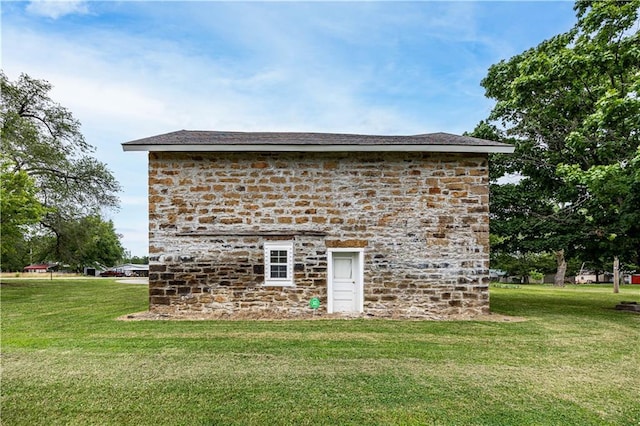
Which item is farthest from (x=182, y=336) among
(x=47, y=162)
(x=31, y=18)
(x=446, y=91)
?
(x=47, y=162)

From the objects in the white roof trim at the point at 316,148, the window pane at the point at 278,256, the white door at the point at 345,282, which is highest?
the white roof trim at the point at 316,148

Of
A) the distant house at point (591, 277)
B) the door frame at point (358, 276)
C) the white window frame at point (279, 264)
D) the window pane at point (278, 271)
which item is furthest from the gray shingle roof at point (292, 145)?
the distant house at point (591, 277)

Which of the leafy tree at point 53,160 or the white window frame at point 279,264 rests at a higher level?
the leafy tree at point 53,160

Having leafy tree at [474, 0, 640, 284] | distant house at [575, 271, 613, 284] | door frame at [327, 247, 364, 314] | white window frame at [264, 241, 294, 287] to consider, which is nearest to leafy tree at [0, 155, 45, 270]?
white window frame at [264, 241, 294, 287]

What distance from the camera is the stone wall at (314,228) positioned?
32.6ft

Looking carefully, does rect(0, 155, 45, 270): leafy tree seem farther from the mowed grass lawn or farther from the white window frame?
→ the white window frame

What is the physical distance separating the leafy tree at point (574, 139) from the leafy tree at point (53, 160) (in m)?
20.8

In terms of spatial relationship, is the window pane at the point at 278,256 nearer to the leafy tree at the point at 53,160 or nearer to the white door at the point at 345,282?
the white door at the point at 345,282

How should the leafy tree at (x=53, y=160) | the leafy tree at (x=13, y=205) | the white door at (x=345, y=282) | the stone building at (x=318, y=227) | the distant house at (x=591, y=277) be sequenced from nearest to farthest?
the stone building at (x=318, y=227) < the white door at (x=345, y=282) < the leafy tree at (x=13, y=205) < the leafy tree at (x=53, y=160) < the distant house at (x=591, y=277)

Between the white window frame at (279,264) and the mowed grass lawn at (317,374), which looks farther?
the white window frame at (279,264)

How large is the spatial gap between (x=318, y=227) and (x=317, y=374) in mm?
5176

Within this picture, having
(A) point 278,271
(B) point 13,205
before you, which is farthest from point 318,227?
(B) point 13,205

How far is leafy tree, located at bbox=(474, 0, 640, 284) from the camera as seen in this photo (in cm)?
Answer: 1024

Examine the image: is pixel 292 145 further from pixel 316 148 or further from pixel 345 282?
pixel 345 282
